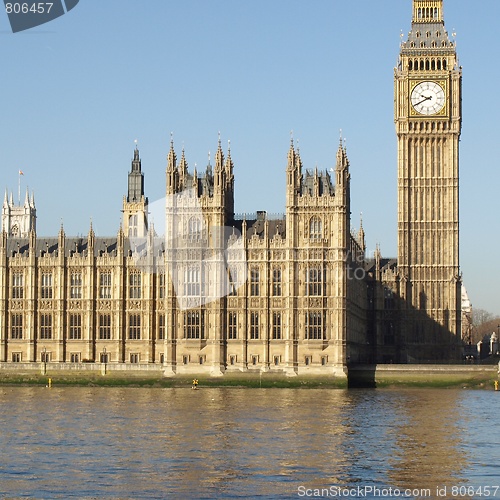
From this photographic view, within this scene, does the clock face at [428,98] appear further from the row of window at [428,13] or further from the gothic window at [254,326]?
the gothic window at [254,326]

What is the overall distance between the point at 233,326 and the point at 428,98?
4200 centimetres

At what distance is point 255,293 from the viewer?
11544cm

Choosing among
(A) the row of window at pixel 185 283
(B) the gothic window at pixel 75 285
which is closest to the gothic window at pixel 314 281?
(A) the row of window at pixel 185 283

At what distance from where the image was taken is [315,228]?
114 metres

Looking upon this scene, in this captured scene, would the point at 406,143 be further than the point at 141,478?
Yes

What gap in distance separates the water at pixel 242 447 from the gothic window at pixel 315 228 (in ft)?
74.6

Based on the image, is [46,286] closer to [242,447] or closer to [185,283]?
[185,283]

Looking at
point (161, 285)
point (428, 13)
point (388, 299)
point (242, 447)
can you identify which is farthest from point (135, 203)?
point (242, 447)

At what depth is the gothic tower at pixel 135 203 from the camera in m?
150

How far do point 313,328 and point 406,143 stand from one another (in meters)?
36.0

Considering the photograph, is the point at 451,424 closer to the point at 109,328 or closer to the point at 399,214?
the point at 109,328

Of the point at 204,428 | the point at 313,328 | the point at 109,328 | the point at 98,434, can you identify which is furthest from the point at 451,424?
the point at 109,328
